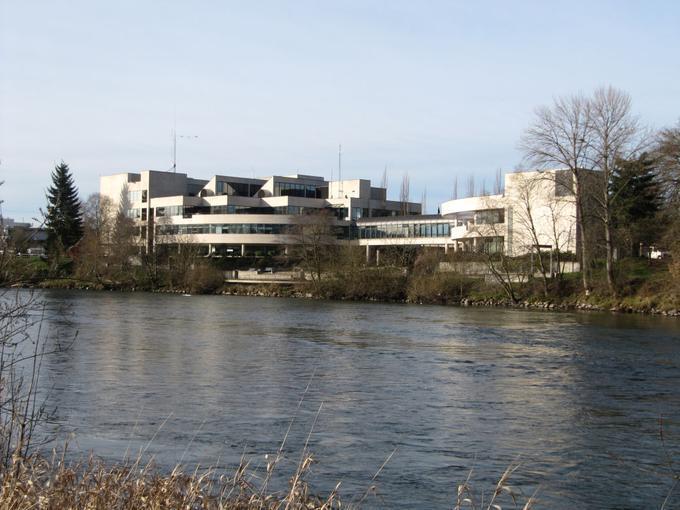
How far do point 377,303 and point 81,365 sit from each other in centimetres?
4533

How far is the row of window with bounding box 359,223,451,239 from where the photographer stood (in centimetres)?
10812

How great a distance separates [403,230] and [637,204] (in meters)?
47.1

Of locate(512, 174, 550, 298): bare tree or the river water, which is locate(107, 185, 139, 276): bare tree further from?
the river water

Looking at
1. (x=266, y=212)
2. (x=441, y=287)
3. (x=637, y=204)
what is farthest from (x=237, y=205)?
(x=637, y=204)

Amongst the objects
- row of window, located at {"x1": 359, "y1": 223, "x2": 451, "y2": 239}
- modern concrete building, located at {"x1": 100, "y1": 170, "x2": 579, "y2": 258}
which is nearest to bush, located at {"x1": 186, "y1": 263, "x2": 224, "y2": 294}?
modern concrete building, located at {"x1": 100, "y1": 170, "x2": 579, "y2": 258}

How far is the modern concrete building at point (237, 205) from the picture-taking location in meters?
121

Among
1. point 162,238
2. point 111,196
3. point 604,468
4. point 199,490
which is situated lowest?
point 604,468

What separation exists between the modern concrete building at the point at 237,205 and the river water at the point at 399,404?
258 ft

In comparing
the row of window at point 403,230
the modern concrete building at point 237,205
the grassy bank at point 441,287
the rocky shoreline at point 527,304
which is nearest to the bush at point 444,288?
the grassy bank at point 441,287

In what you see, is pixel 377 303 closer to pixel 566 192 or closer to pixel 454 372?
pixel 566 192

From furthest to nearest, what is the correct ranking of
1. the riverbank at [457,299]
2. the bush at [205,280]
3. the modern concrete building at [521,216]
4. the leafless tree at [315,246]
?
the bush at [205,280] < the leafless tree at [315,246] < the modern concrete building at [521,216] < the riverbank at [457,299]

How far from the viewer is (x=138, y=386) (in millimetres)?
23578

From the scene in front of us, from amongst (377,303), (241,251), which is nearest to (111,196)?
(241,251)

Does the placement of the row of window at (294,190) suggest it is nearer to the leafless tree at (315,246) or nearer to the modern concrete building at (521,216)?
the leafless tree at (315,246)
